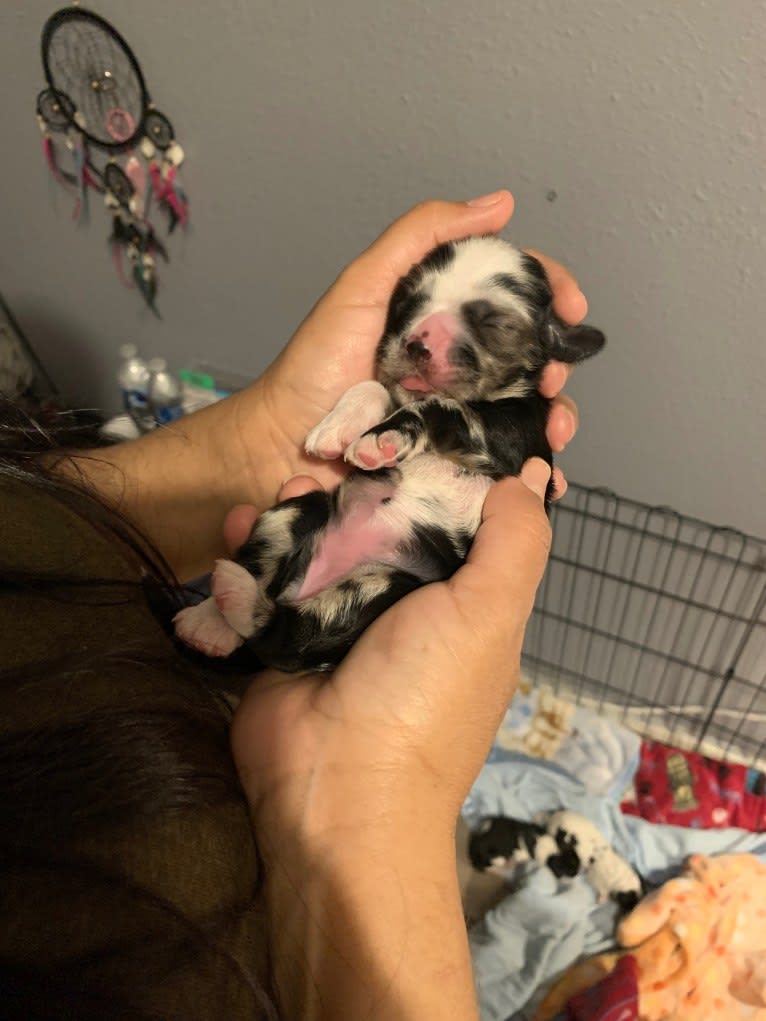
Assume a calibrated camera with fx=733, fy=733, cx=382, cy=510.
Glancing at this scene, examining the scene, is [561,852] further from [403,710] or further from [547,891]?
[403,710]

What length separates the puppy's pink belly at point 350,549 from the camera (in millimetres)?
1362

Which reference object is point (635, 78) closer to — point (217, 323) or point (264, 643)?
point (264, 643)

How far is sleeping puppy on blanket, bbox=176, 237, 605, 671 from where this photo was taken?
1.29 metres

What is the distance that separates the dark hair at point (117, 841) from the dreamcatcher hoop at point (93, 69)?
193cm

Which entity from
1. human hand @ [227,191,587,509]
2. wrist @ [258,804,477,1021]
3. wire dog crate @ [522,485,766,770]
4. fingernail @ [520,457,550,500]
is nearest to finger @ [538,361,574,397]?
human hand @ [227,191,587,509]

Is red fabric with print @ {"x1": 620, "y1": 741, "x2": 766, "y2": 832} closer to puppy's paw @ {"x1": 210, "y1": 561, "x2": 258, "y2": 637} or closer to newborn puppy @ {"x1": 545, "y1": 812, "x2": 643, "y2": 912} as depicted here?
newborn puppy @ {"x1": 545, "y1": 812, "x2": 643, "y2": 912}

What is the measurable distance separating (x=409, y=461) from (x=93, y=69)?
178cm

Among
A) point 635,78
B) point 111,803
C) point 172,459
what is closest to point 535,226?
point 635,78

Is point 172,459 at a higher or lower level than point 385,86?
lower

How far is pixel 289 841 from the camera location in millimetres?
1042

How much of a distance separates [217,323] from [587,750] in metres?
2.07

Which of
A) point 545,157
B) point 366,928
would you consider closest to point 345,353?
point 545,157

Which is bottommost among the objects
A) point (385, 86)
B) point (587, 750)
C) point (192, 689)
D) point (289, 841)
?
point (587, 750)

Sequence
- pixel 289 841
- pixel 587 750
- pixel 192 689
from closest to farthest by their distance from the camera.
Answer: pixel 192 689
pixel 289 841
pixel 587 750
